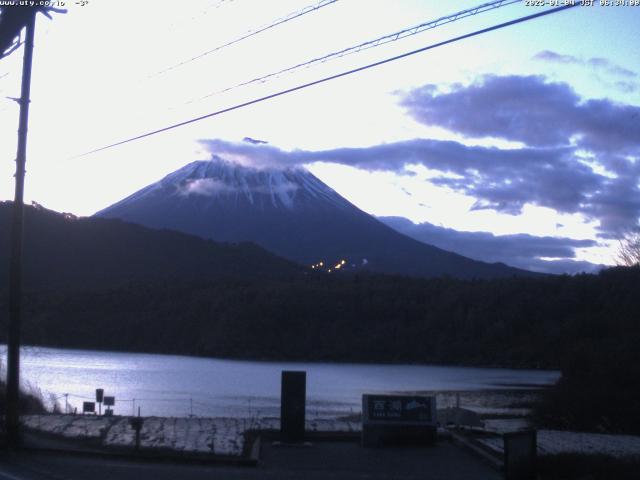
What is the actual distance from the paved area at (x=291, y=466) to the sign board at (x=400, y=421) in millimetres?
271

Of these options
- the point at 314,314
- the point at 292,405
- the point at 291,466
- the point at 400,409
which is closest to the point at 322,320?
the point at 314,314

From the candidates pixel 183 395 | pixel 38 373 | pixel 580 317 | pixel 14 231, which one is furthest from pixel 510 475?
pixel 580 317

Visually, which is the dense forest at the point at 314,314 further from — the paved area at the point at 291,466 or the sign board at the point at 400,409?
the paved area at the point at 291,466

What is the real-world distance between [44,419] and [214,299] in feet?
137

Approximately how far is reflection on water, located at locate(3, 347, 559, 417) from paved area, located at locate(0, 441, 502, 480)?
1282 cm

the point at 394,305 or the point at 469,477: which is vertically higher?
the point at 394,305

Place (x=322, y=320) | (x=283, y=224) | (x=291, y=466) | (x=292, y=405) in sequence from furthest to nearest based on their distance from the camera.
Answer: (x=283, y=224) → (x=322, y=320) → (x=292, y=405) → (x=291, y=466)

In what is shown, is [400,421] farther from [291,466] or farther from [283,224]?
[283,224]

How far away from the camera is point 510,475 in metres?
14.3

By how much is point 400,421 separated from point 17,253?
324 inches

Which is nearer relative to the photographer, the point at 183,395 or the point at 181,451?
the point at 181,451

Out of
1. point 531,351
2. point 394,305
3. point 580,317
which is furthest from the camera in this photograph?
point 394,305

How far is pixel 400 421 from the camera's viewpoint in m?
19.6

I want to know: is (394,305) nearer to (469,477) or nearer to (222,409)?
(222,409)
